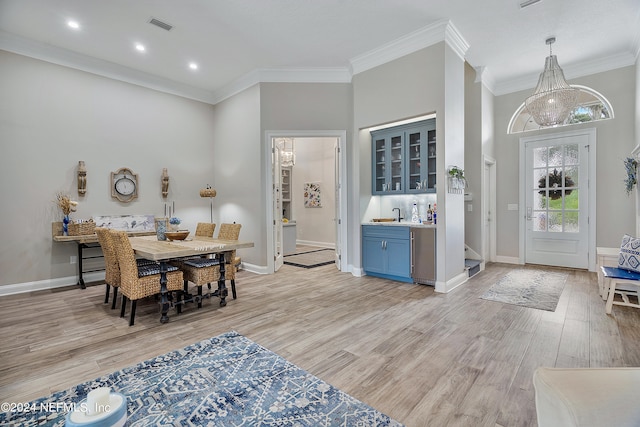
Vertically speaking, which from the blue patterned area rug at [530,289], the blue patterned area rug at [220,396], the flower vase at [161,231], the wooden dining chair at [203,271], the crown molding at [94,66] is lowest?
the blue patterned area rug at [220,396]

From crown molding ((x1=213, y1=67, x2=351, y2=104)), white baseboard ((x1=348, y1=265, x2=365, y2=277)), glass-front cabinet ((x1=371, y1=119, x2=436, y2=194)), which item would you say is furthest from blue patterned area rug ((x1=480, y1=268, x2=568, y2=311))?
crown molding ((x1=213, y1=67, x2=351, y2=104))

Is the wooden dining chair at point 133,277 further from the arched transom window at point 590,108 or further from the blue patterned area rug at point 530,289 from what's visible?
the arched transom window at point 590,108

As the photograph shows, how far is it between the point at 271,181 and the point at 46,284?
12.0 feet

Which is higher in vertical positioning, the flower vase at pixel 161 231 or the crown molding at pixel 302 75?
the crown molding at pixel 302 75

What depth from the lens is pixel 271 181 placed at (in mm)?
5449

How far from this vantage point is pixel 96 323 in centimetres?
318

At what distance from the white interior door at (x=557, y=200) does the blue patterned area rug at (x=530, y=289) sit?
2.11ft

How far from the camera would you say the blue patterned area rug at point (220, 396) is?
1.73 m

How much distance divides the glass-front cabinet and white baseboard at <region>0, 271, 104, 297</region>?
4.79 m

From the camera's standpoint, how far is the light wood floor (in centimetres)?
198

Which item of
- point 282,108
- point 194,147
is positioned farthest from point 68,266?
point 282,108

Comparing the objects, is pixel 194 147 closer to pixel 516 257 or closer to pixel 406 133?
pixel 406 133

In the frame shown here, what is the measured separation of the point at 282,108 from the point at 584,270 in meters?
6.02

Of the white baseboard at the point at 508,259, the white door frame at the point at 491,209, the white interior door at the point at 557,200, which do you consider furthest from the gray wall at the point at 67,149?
the white interior door at the point at 557,200
